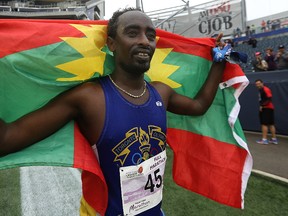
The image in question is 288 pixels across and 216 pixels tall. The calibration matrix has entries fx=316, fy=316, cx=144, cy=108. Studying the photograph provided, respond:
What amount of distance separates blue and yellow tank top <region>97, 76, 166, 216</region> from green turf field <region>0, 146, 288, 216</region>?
2.02m

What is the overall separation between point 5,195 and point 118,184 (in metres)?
3.04

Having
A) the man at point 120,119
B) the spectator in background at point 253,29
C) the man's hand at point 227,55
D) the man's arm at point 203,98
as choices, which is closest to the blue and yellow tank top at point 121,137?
the man at point 120,119

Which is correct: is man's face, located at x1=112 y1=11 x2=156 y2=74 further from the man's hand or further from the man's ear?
the man's hand

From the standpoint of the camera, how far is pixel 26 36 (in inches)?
64.0

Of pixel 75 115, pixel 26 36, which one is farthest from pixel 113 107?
pixel 26 36

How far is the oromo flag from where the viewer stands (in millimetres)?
1594

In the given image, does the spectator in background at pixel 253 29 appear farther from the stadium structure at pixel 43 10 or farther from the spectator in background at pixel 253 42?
the stadium structure at pixel 43 10

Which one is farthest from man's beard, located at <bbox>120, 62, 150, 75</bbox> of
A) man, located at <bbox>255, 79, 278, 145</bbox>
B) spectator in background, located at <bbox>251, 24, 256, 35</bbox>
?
spectator in background, located at <bbox>251, 24, 256, 35</bbox>

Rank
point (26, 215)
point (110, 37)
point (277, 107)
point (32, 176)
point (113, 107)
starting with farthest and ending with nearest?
point (277, 107) < point (32, 176) < point (26, 215) < point (110, 37) < point (113, 107)

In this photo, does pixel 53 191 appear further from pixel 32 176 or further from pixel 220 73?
pixel 220 73

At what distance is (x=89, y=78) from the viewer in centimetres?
175

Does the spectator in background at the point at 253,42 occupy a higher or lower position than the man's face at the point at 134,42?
higher

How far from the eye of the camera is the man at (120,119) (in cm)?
154

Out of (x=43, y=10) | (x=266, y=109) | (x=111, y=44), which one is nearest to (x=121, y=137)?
(x=111, y=44)
